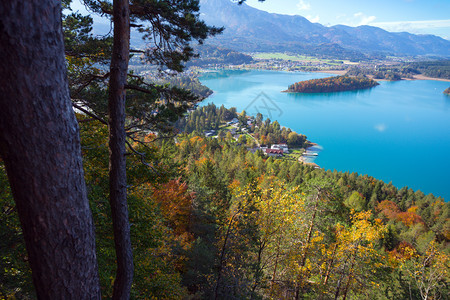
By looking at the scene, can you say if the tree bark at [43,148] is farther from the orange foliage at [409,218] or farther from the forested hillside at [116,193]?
the orange foliage at [409,218]

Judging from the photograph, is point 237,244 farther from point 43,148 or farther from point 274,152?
point 274,152

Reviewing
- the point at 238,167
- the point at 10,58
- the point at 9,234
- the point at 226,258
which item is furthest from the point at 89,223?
the point at 238,167

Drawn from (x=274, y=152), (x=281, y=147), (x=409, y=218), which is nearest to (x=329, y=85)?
(x=281, y=147)

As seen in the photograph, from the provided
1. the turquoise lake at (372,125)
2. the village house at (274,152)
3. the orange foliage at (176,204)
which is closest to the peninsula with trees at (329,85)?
the turquoise lake at (372,125)

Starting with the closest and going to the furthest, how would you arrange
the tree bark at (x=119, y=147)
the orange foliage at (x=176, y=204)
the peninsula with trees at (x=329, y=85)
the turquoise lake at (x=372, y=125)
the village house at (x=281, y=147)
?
the tree bark at (x=119, y=147), the orange foliage at (x=176, y=204), the turquoise lake at (x=372, y=125), the village house at (x=281, y=147), the peninsula with trees at (x=329, y=85)

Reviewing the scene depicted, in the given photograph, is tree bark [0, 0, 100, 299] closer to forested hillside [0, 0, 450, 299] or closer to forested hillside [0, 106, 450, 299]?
forested hillside [0, 0, 450, 299]

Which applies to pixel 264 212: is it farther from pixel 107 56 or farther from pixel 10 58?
pixel 10 58

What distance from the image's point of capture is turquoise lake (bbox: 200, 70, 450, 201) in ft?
153

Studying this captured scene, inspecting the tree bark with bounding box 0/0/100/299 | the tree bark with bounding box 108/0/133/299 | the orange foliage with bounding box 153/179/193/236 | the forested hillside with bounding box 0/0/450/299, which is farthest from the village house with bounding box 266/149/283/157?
the tree bark with bounding box 0/0/100/299

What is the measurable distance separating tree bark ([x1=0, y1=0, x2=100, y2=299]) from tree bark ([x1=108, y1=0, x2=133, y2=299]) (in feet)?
3.87

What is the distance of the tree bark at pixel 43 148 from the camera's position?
102 cm

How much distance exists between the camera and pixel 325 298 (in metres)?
9.48

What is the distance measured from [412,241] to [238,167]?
18.0 m

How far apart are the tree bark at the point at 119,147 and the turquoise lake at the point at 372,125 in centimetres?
4936
